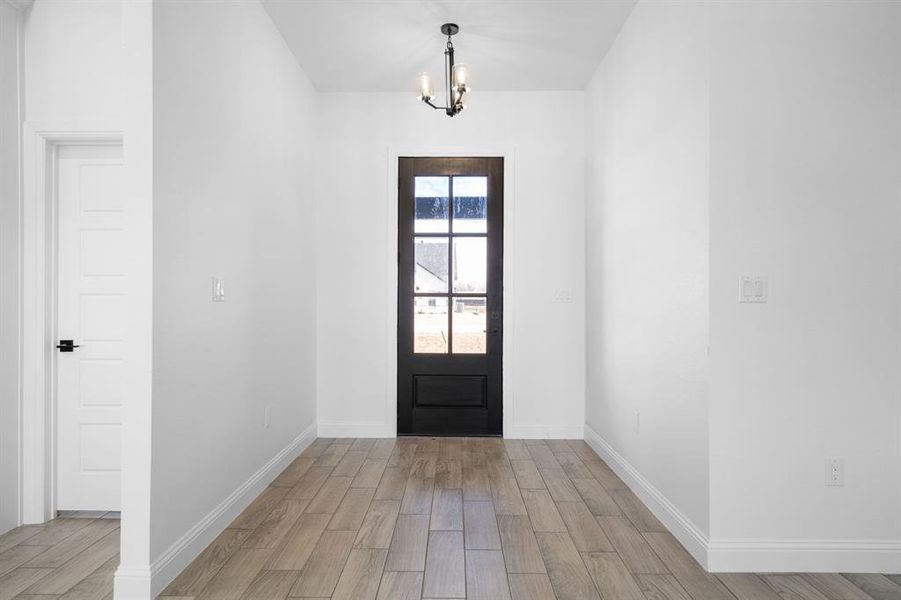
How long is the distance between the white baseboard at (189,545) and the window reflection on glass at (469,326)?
1682mm

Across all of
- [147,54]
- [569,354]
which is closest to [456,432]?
[569,354]

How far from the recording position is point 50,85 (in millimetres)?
2695

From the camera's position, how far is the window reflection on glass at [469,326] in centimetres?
442

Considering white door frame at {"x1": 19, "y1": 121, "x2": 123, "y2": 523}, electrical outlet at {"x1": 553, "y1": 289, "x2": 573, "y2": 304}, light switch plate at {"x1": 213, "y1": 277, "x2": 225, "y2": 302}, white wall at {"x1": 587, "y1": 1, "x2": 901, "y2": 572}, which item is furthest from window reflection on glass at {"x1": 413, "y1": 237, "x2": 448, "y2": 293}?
white wall at {"x1": 587, "y1": 1, "x2": 901, "y2": 572}

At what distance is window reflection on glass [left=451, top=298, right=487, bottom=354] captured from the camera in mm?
4418

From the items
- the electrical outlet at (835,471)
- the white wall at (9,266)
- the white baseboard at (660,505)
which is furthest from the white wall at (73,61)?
the electrical outlet at (835,471)

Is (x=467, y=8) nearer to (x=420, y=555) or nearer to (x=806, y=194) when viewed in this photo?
(x=806, y=194)

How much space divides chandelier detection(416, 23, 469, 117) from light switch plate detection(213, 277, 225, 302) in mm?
1594

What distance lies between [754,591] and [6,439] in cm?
348

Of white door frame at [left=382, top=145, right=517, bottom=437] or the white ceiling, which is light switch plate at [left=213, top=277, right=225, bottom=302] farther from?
white door frame at [left=382, top=145, right=517, bottom=437]

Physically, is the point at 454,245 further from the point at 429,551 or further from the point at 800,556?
the point at 800,556

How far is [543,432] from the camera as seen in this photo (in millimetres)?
4359

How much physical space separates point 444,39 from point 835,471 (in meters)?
3.30

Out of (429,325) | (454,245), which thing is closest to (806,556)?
(429,325)
